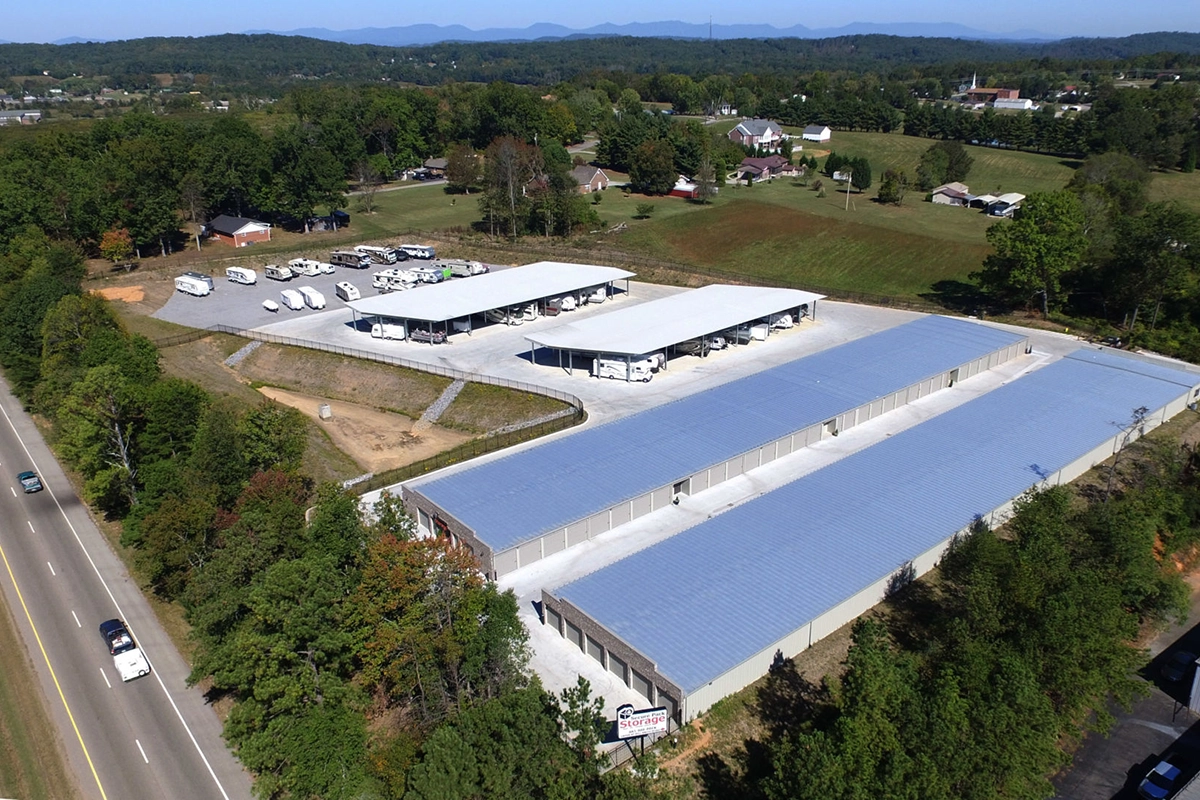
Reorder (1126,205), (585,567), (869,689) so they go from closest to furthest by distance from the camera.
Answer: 1. (869,689)
2. (585,567)
3. (1126,205)

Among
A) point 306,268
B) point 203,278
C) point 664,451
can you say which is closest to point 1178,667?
point 664,451

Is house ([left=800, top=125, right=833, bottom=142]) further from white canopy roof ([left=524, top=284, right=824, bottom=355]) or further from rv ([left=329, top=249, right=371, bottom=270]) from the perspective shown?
rv ([left=329, top=249, right=371, bottom=270])

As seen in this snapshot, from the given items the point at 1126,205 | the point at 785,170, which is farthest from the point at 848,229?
the point at 785,170

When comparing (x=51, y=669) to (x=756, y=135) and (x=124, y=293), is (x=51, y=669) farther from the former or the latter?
(x=756, y=135)

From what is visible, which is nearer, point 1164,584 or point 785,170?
point 1164,584

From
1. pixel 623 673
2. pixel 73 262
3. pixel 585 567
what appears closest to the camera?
pixel 623 673

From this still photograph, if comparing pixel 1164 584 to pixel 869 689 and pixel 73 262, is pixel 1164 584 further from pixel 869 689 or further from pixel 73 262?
pixel 73 262

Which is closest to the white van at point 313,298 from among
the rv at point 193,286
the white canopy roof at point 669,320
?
the rv at point 193,286
